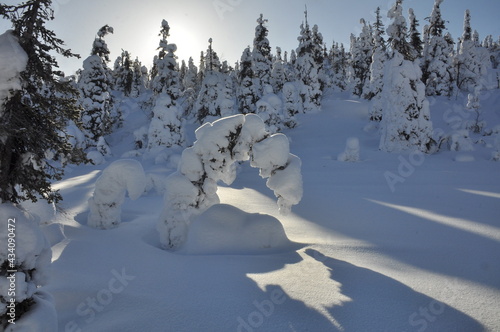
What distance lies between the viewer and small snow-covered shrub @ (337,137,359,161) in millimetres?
14548

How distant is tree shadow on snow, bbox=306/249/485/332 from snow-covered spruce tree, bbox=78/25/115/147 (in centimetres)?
2549

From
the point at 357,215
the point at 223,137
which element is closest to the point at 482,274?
the point at 357,215

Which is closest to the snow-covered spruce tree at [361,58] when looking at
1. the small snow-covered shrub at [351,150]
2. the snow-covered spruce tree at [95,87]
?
the small snow-covered shrub at [351,150]

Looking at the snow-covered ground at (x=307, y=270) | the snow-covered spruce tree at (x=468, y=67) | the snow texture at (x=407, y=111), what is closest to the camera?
the snow-covered ground at (x=307, y=270)

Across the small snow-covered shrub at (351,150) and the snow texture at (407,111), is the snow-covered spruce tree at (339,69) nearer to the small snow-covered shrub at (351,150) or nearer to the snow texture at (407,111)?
the snow texture at (407,111)

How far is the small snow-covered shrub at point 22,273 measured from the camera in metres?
2.55

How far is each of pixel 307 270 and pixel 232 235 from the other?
1.61 m

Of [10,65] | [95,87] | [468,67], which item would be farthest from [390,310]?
[468,67]

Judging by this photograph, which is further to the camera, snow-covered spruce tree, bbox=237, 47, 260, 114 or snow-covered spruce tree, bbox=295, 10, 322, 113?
snow-covered spruce tree, bbox=295, 10, 322, 113

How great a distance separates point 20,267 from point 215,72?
29360mm

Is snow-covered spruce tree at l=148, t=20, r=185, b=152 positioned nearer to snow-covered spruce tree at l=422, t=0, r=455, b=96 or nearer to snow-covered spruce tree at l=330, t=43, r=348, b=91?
snow-covered spruce tree at l=422, t=0, r=455, b=96

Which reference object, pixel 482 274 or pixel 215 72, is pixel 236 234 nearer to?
pixel 482 274

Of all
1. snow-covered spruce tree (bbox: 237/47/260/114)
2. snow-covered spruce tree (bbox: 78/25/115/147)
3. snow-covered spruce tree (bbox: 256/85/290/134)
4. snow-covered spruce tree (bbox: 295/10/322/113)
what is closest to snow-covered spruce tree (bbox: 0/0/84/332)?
snow-covered spruce tree (bbox: 256/85/290/134)

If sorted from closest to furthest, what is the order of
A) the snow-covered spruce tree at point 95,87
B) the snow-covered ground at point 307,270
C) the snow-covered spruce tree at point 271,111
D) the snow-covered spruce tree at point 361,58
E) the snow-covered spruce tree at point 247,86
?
1. the snow-covered ground at point 307,270
2. the snow-covered spruce tree at point 271,111
3. the snow-covered spruce tree at point 95,87
4. the snow-covered spruce tree at point 247,86
5. the snow-covered spruce tree at point 361,58
